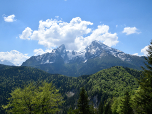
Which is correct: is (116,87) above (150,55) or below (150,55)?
below

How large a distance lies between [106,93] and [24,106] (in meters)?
134

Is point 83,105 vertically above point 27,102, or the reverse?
point 27,102

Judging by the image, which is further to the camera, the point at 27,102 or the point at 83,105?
the point at 83,105

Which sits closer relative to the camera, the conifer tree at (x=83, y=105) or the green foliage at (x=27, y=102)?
the green foliage at (x=27, y=102)

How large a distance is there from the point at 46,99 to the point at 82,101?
921 cm

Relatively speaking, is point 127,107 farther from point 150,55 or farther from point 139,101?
point 150,55

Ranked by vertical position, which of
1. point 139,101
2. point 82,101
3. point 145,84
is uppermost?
point 145,84

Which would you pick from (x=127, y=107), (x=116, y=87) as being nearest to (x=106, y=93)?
(x=116, y=87)

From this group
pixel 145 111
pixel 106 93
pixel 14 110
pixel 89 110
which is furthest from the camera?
pixel 106 93

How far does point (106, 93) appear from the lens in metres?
136

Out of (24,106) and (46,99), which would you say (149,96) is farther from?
(24,106)

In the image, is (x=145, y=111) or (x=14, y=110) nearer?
(x=145, y=111)

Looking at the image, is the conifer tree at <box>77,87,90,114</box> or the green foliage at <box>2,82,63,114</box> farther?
the conifer tree at <box>77,87,90,114</box>

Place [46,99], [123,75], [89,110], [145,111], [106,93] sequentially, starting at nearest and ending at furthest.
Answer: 1. [145,111]
2. [46,99]
3. [89,110]
4. [106,93]
5. [123,75]
